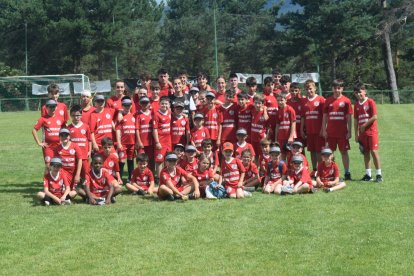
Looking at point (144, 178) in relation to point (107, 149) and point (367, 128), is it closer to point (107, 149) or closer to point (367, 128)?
point (107, 149)

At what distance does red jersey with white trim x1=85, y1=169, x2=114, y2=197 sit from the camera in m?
9.55

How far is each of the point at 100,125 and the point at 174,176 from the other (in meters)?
1.89

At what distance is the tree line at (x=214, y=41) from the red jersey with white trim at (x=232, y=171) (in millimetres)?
37295

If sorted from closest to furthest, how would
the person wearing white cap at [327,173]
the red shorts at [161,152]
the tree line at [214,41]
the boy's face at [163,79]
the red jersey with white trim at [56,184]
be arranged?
1. the red jersey with white trim at [56,184]
2. the person wearing white cap at [327,173]
3. the red shorts at [161,152]
4. the boy's face at [163,79]
5. the tree line at [214,41]

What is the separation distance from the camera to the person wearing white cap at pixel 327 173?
32.8 ft

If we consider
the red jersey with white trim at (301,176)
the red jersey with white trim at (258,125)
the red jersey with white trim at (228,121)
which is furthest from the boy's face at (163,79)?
the red jersey with white trim at (301,176)

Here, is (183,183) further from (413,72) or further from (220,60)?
(413,72)

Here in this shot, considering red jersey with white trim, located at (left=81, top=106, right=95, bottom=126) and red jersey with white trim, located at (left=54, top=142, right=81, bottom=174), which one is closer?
red jersey with white trim, located at (left=54, top=142, right=81, bottom=174)

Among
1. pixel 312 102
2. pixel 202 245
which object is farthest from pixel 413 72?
pixel 202 245

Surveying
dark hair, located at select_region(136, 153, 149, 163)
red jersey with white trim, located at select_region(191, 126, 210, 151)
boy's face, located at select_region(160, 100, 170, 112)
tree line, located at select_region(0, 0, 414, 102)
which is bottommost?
dark hair, located at select_region(136, 153, 149, 163)

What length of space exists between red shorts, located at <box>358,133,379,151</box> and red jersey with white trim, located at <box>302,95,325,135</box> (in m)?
0.80

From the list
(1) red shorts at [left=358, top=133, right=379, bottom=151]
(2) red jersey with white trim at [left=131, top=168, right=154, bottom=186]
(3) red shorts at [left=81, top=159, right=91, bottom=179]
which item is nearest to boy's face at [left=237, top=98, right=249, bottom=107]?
(2) red jersey with white trim at [left=131, top=168, right=154, bottom=186]

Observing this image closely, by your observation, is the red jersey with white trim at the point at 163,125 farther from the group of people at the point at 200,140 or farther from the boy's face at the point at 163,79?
the boy's face at the point at 163,79

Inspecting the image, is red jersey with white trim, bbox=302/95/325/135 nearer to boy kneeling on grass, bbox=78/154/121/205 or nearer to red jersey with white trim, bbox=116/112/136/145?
red jersey with white trim, bbox=116/112/136/145
